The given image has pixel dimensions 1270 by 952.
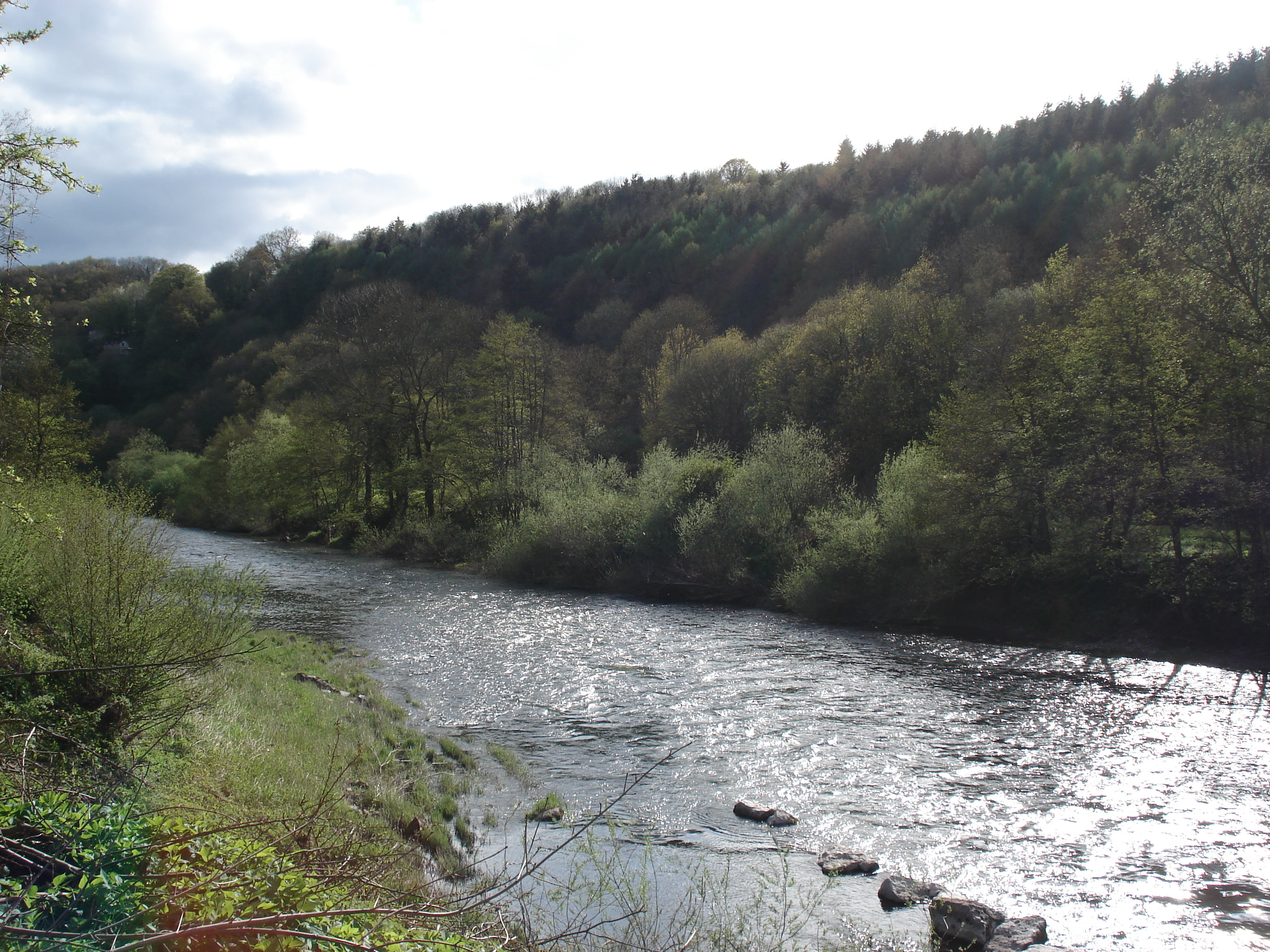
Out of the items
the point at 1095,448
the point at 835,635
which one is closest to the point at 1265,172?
the point at 1095,448

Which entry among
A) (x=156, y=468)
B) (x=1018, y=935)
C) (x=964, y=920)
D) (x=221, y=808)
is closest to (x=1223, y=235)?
(x=1018, y=935)

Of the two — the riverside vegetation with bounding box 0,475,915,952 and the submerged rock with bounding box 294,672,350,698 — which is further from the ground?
the riverside vegetation with bounding box 0,475,915,952

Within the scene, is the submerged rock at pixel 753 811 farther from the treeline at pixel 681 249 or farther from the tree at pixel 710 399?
the tree at pixel 710 399

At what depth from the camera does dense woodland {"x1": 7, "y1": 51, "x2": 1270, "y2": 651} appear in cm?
2088

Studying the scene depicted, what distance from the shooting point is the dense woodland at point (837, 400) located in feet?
68.5

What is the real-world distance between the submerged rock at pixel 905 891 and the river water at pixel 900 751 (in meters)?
0.17

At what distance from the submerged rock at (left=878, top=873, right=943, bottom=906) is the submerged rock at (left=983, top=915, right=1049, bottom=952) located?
76 cm

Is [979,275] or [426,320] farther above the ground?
[979,275]

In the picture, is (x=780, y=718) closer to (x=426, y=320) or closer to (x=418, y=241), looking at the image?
(x=426, y=320)

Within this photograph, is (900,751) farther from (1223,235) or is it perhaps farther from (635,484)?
(635,484)

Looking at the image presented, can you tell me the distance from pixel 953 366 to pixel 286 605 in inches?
1124

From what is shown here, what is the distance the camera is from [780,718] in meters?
14.9

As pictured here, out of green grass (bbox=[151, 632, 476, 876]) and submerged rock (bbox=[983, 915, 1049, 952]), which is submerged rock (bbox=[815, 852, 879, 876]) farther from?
green grass (bbox=[151, 632, 476, 876])

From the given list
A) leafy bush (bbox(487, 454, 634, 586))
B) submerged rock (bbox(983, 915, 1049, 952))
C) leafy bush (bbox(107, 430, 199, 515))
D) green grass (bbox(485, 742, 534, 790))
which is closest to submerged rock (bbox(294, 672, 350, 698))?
green grass (bbox(485, 742, 534, 790))
